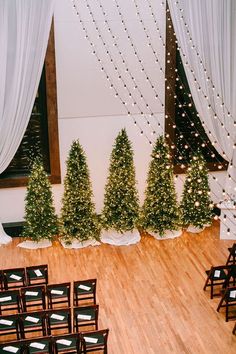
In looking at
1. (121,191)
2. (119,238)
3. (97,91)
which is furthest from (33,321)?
(97,91)

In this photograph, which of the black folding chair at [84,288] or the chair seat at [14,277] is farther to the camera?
the chair seat at [14,277]

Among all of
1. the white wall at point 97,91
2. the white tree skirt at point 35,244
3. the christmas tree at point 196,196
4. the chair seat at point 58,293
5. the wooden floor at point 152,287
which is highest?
the white wall at point 97,91

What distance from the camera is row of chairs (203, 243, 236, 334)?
10.0 metres

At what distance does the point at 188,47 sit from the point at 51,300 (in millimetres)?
6119

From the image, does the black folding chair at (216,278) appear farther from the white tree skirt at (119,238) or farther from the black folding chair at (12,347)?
the black folding chair at (12,347)

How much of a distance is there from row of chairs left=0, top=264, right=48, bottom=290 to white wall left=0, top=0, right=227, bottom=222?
2668mm

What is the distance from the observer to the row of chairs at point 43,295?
995cm

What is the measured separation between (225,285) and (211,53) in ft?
16.6

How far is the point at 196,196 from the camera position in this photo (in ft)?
43.0

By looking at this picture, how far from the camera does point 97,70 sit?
504 inches

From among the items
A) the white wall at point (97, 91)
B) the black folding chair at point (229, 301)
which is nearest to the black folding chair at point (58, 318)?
the black folding chair at point (229, 301)

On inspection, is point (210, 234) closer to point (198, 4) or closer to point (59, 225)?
point (59, 225)

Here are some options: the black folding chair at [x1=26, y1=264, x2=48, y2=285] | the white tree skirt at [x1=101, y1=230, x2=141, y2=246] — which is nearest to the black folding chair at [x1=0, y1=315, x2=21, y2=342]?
the black folding chair at [x1=26, y1=264, x2=48, y2=285]

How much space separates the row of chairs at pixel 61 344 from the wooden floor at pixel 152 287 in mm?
638
